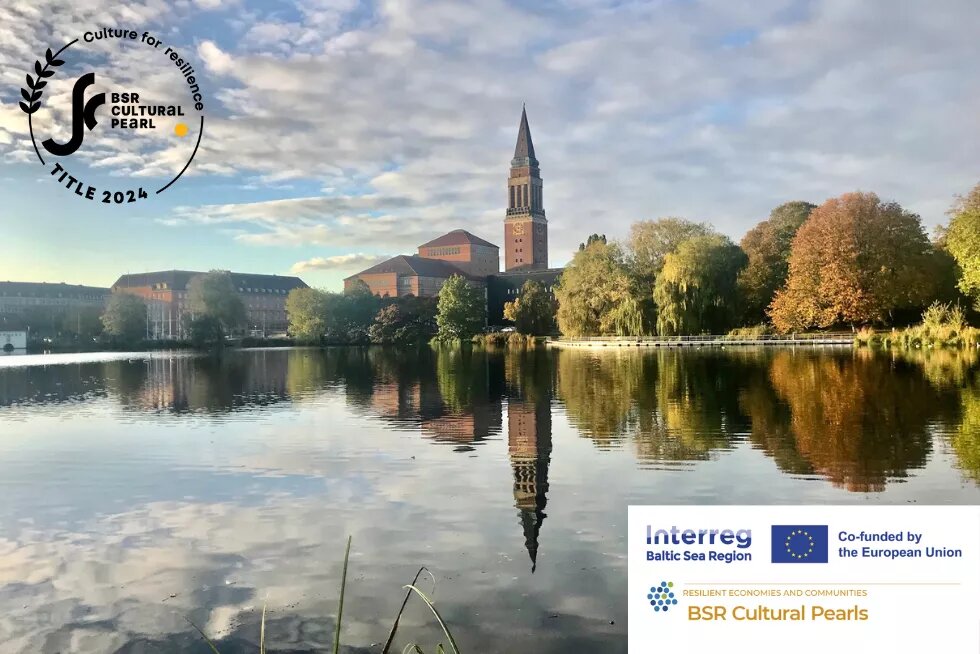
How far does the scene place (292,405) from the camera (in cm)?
1609

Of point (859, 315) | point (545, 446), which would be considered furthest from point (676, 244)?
point (545, 446)

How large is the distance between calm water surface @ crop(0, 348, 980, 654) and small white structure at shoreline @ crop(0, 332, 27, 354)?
44.4 m

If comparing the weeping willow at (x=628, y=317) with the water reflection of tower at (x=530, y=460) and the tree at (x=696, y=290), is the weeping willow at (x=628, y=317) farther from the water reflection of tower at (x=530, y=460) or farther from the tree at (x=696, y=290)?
the water reflection of tower at (x=530, y=460)

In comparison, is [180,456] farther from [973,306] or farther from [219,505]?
[973,306]

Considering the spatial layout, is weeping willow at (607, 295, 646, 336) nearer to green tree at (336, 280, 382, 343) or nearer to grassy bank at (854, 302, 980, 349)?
grassy bank at (854, 302, 980, 349)

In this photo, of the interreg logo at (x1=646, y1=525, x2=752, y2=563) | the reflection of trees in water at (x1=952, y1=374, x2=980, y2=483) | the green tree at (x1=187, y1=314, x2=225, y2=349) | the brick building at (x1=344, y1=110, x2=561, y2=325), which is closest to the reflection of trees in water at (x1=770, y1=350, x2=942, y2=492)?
the reflection of trees in water at (x1=952, y1=374, x2=980, y2=483)

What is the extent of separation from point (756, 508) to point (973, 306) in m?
37.7

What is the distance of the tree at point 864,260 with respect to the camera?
35000mm

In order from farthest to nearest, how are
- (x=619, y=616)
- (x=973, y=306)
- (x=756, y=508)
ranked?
(x=973, y=306) < (x=619, y=616) < (x=756, y=508)

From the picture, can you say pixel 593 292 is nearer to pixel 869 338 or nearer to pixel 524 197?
pixel 869 338

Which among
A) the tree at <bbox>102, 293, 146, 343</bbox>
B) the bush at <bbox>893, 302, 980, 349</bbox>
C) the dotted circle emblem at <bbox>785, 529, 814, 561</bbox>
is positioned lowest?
the dotted circle emblem at <bbox>785, 529, 814, 561</bbox>

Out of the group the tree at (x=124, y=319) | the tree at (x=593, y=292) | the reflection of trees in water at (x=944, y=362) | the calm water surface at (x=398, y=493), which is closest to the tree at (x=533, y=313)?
the tree at (x=593, y=292)

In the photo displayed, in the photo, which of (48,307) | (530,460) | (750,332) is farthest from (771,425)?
(48,307)

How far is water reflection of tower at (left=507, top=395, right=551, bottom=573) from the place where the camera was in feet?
20.3
